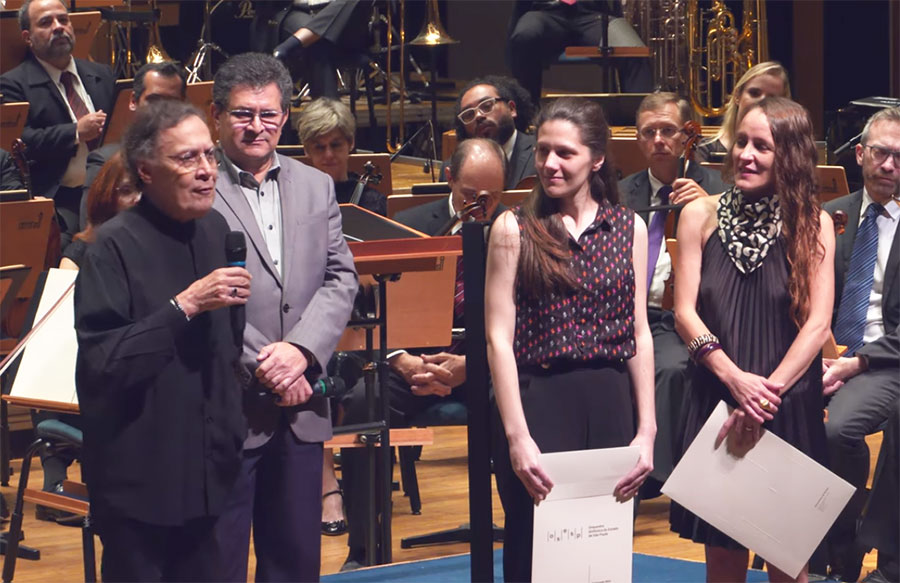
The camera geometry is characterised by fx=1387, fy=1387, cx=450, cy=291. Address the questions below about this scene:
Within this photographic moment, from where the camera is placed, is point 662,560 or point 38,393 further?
point 662,560

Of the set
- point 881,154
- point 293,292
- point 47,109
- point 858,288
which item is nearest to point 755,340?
point 293,292

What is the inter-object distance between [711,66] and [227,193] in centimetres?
439

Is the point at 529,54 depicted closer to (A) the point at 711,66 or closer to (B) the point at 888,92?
(A) the point at 711,66

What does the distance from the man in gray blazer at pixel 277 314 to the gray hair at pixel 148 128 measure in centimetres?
23

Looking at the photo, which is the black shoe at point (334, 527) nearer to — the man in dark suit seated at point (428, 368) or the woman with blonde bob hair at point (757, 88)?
the man in dark suit seated at point (428, 368)

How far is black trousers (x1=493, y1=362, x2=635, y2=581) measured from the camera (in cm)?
273

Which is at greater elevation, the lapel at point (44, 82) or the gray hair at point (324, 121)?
the lapel at point (44, 82)

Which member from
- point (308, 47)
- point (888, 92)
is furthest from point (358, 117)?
point (888, 92)

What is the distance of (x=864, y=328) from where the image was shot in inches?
158

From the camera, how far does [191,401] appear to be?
8.36ft

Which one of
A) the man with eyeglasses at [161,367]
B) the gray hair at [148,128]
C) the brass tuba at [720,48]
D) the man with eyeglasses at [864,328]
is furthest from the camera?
the brass tuba at [720,48]

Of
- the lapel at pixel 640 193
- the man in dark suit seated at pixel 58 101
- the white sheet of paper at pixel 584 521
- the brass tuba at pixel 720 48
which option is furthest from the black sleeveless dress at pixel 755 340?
the brass tuba at pixel 720 48

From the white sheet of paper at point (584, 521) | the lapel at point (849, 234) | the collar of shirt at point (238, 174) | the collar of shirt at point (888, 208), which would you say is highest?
the collar of shirt at point (238, 174)

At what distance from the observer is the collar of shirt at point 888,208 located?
13.4ft
